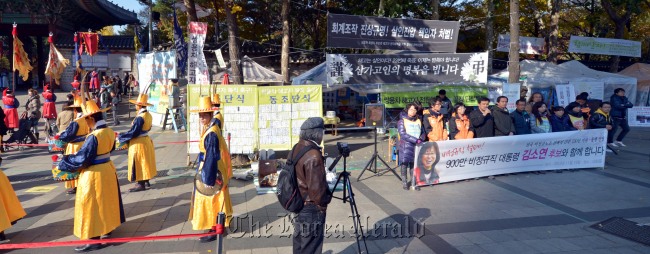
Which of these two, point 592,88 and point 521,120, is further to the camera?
point 592,88

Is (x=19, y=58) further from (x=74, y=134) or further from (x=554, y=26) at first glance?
(x=554, y=26)

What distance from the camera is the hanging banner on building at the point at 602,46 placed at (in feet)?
73.4

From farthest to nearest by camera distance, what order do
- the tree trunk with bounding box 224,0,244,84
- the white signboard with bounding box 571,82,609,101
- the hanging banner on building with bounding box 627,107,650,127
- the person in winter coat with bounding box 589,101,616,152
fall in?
the white signboard with bounding box 571,82,609,101
the hanging banner on building with bounding box 627,107,650,127
the tree trunk with bounding box 224,0,244,84
the person in winter coat with bounding box 589,101,616,152

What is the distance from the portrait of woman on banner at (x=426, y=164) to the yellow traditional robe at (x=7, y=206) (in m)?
6.09

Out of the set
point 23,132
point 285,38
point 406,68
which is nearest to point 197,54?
point 285,38

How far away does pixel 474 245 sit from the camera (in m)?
5.68

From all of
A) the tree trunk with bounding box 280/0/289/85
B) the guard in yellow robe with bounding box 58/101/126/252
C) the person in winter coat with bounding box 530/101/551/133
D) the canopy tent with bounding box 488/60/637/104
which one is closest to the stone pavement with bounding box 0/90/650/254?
the guard in yellow robe with bounding box 58/101/126/252

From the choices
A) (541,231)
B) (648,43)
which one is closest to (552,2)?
(648,43)

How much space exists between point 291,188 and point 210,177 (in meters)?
1.74

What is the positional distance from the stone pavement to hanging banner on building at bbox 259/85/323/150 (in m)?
1.59

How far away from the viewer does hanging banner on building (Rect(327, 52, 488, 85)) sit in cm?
1145

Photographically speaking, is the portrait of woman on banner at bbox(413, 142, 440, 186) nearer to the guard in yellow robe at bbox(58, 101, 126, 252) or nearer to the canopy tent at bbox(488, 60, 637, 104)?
the guard in yellow robe at bbox(58, 101, 126, 252)

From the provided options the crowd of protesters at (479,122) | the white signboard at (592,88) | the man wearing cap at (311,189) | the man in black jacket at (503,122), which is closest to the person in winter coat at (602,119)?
the crowd of protesters at (479,122)

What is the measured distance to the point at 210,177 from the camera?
209 inches
